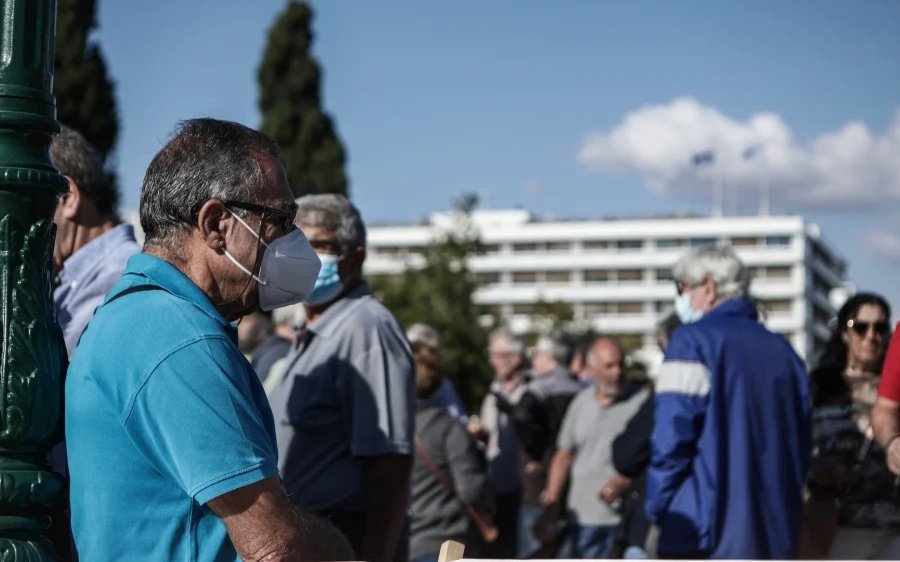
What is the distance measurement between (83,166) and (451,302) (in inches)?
1810

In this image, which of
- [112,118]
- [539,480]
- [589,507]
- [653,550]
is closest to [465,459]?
[653,550]

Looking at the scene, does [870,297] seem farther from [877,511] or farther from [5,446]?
[5,446]

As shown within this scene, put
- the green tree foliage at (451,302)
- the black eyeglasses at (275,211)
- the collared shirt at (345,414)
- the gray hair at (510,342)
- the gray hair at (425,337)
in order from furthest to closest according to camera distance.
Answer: the green tree foliage at (451,302)
the gray hair at (510,342)
the gray hair at (425,337)
the collared shirt at (345,414)
the black eyeglasses at (275,211)

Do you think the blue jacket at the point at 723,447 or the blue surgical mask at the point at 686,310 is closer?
the blue jacket at the point at 723,447

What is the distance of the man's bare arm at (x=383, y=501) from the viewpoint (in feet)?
13.5

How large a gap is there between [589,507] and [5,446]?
19.8 ft

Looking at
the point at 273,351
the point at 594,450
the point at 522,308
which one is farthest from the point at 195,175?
the point at 522,308

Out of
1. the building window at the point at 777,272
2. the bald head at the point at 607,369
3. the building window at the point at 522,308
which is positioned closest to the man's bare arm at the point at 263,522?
the bald head at the point at 607,369

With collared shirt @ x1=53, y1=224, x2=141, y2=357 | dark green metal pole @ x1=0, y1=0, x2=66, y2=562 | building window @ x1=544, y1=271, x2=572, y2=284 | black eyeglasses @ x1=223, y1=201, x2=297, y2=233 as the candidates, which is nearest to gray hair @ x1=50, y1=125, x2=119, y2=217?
collared shirt @ x1=53, y1=224, x2=141, y2=357

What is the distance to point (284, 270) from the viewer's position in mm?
2721

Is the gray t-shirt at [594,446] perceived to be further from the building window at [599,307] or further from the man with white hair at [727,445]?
the building window at [599,307]

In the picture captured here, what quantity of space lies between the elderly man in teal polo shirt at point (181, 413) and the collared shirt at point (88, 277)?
1450 millimetres

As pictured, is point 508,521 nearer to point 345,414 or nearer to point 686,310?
point 686,310

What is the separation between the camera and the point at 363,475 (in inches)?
165
